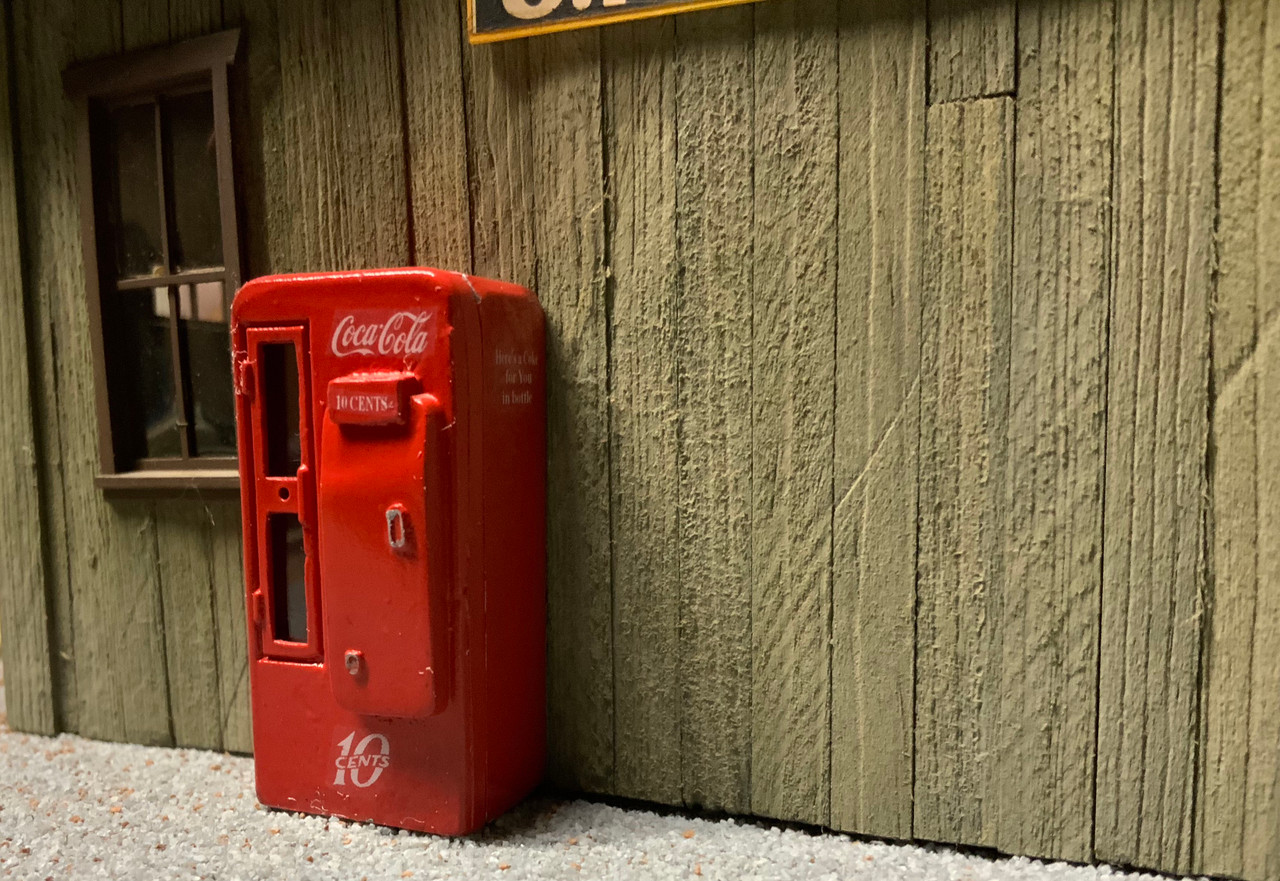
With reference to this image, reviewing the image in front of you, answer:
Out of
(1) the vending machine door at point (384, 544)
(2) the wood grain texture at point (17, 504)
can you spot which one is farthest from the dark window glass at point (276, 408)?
(2) the wood grain texture at point (17, 504)

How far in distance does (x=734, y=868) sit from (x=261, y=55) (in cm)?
230

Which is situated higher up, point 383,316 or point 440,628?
point 383,316

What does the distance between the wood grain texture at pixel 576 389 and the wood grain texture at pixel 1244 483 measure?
124cm

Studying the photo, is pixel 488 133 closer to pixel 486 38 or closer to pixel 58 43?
pixel 486 38

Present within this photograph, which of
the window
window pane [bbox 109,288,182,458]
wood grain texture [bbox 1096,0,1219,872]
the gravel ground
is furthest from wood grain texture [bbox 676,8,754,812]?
window pane [bbox 109,288,182,458]

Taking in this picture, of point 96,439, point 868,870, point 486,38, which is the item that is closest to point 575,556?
point 868,870

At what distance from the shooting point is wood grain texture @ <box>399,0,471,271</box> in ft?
6.51

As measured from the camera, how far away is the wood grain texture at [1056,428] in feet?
5.15

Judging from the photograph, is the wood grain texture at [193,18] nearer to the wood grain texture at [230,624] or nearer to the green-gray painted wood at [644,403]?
the green-gray painted wood at [644,403]

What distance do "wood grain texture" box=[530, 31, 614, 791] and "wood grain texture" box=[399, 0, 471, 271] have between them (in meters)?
0.21

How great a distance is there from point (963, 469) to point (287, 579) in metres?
1.58

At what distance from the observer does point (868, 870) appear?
1633 millimetres

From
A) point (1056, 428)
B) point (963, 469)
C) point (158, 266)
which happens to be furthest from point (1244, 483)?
point (158, 266)

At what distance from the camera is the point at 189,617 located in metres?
2.32
